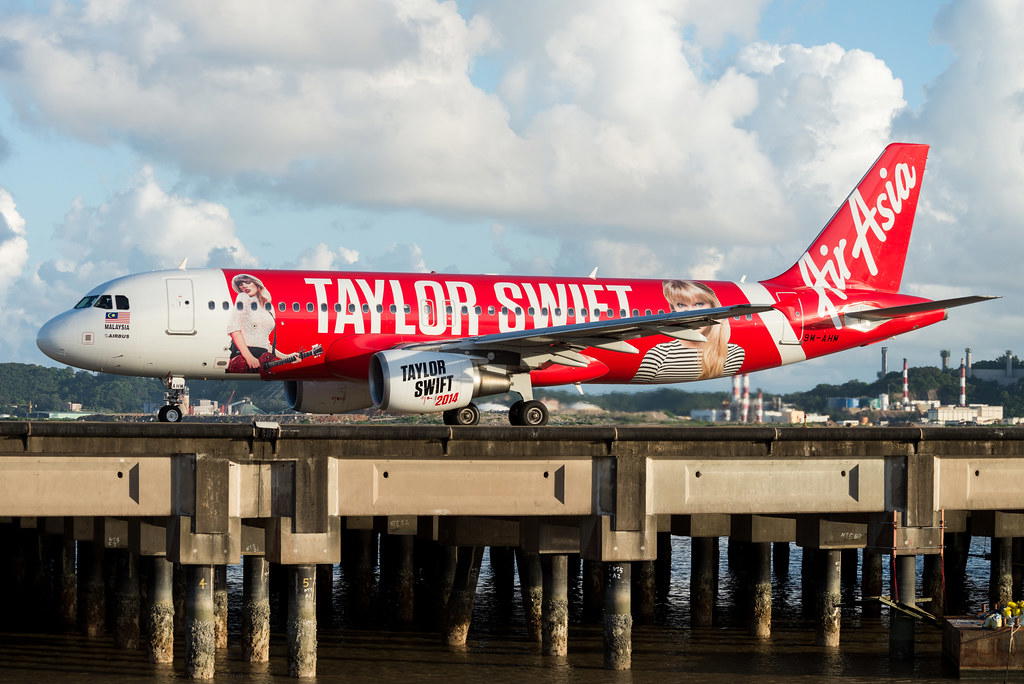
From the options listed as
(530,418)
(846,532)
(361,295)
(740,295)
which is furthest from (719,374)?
(846,532)

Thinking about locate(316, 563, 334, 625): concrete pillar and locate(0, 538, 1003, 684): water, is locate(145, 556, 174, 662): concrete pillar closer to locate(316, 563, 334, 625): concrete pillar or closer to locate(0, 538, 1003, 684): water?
locate(0, 538, 1003, 684): water

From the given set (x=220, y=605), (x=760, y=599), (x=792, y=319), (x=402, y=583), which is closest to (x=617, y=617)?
(x=760, y=599)

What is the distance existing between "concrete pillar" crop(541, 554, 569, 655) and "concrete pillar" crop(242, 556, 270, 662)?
601 cm

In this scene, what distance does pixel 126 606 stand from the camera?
1307 inches

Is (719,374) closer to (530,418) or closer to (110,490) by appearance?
(530,418)

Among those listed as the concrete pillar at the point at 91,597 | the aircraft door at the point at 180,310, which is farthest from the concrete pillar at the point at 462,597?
the aircraft door at the point at 180,310

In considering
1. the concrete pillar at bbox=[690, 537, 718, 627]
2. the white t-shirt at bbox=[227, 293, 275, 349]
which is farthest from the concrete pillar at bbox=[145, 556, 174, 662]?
the concrete pillar at bbox=[690, 537, 718, 627]

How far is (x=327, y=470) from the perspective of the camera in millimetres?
25828

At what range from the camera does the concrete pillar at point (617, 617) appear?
2748cm

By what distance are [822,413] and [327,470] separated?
12532 cm

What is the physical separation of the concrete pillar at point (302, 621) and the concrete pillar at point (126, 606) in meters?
7.69

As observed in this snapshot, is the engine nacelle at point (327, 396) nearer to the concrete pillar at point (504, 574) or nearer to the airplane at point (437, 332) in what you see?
the airplane at point (437, 332)

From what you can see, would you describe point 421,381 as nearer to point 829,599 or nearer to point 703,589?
point 703,589

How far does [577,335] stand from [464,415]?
12.9 ft
